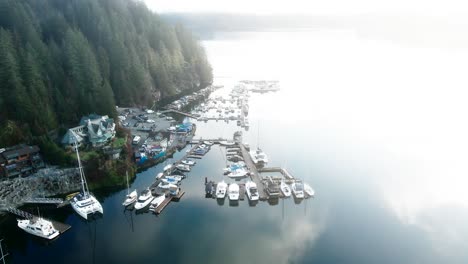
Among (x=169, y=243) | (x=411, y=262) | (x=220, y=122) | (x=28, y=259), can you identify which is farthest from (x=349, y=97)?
(x=28, y=259)

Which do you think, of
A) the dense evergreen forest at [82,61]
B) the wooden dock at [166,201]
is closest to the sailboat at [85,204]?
the wooden dock at [166,201]

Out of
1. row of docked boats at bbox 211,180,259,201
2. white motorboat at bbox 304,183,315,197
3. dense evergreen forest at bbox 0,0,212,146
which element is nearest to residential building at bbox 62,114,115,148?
dense evergreen forest at bbox 0,0,212,146

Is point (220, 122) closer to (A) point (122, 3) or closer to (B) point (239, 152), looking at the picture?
(B) point (239, 152)

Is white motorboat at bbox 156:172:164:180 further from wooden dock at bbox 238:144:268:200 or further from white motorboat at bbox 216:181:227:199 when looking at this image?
wooden dock at bbox 238:144:268:200

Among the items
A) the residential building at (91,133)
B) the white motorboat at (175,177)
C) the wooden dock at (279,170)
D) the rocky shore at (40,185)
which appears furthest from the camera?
the wooden dock at (279,170)

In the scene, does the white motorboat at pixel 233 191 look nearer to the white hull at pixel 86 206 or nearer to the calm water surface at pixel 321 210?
the calm water surface at pixel 321 210

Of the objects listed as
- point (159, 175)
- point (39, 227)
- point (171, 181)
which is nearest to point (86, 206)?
point (39, 227)

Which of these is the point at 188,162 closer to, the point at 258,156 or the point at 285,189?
the point at 258,156
